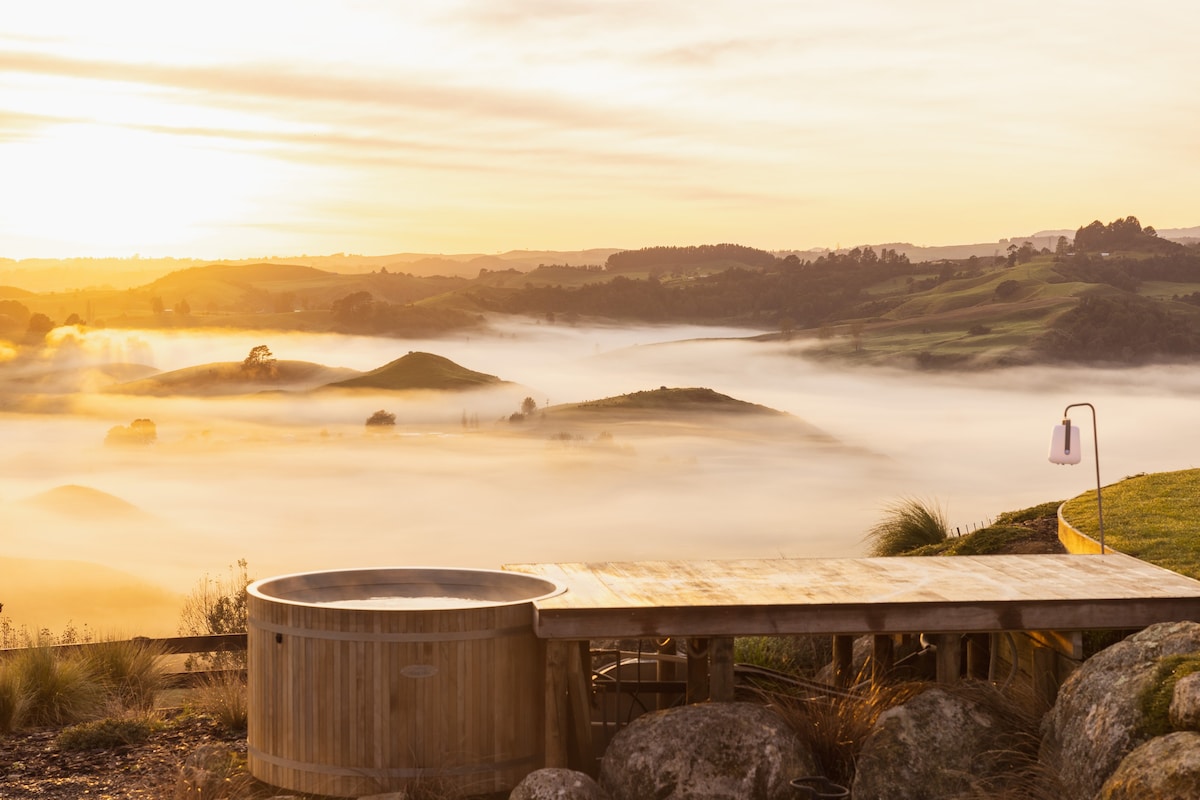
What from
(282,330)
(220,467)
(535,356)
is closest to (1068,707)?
(282,330)

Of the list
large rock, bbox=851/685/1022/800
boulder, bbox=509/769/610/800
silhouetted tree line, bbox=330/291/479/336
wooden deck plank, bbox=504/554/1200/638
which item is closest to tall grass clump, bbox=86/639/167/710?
wooden deck plank, bbox=504/554/1200/638

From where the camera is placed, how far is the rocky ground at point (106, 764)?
11.0 metres

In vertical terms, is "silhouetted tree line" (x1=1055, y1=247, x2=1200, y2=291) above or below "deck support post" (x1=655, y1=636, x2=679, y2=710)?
above

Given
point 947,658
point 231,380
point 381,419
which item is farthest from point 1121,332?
point 947,658

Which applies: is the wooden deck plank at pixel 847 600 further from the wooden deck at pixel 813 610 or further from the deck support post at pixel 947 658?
the deck support post at pixel 947 658

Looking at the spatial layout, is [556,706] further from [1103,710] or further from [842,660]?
[1103,710]

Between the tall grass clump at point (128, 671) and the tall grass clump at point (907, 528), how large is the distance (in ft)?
30.4

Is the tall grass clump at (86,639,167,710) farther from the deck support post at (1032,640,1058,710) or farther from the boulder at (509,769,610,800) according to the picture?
the deck support post at (1032,640,1058,710)

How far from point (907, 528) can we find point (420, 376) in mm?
84892

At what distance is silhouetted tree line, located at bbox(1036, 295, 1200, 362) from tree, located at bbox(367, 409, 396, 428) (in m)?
49.1

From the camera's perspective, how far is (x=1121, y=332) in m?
79.6

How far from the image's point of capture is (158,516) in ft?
321

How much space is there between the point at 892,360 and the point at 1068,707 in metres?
86.7

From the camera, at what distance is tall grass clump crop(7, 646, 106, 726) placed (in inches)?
526
